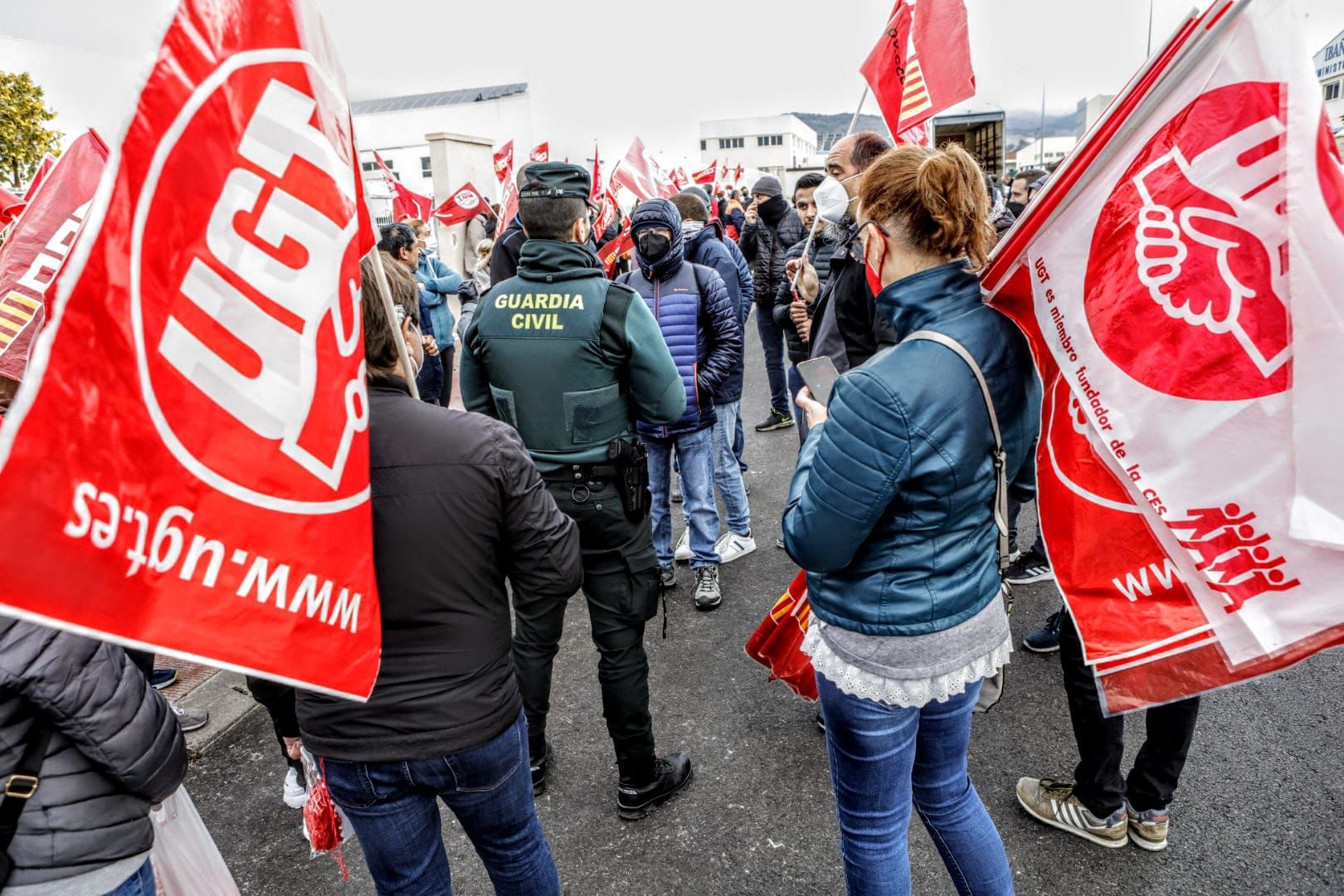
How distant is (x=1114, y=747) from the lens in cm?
244

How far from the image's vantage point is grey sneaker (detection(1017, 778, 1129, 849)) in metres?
2.52

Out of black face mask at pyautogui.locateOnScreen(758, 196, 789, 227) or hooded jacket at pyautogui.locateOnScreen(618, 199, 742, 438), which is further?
black face mask at pyautogui.locateOnScreen(758, 196, 789, 227)

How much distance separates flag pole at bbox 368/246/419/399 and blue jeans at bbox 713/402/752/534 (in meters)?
3.14

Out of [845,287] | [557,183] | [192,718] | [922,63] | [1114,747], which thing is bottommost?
[192,718]

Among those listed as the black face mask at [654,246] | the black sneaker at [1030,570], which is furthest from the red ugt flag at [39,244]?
the black sneaker at [1030,570]

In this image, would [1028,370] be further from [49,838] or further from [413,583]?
[49,838]

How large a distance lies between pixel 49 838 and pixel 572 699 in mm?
2179

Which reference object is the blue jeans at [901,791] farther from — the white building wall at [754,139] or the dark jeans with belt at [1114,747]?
the white building wall at [754,139]

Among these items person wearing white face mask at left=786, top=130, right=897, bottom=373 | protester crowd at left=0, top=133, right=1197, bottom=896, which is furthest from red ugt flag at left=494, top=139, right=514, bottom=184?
protester crowd at left=0, top=133, right=1197, bottom=896

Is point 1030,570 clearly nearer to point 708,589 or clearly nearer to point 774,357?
point 708,589

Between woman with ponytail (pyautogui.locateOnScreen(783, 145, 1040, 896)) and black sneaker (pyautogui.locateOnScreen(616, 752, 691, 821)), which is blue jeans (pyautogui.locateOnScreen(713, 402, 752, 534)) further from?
woman with ponytail (pyautogui.locateOnScreen(783, 145, 1040, 896))

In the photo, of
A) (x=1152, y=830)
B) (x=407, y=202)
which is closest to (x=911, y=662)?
(x=1152, y=830)

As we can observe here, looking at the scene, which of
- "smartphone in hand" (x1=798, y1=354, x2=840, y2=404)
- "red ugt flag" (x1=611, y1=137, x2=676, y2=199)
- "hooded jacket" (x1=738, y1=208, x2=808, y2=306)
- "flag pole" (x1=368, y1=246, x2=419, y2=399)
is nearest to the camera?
"flag pole" (x1=368, y1=246, x2=419, y2=399)

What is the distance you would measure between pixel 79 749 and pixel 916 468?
1.71 meters
